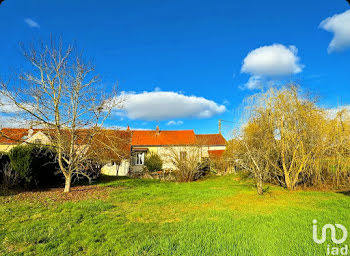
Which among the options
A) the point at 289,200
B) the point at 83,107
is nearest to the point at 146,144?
the point at 83,107

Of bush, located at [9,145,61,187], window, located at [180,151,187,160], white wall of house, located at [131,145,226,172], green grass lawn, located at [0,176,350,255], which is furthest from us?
white wall of house, located at [131,145,226,172]

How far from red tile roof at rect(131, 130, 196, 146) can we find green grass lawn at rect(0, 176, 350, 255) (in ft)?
74.9

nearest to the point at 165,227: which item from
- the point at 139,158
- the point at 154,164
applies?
the point at 154,164

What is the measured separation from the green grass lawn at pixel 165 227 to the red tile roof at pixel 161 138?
22.8m

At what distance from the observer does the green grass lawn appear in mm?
4508

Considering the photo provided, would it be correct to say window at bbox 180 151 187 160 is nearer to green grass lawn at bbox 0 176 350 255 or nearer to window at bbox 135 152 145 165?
green grass lawn at bbox 0 176 350 255

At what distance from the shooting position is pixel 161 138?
111 ft

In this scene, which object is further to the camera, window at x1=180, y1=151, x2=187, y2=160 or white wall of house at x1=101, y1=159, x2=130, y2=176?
white wall of house at x1=101, y1=159, x2=130, y2=176

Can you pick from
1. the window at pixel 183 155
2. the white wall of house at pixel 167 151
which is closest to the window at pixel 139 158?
the white wall of house at pixel 167 151

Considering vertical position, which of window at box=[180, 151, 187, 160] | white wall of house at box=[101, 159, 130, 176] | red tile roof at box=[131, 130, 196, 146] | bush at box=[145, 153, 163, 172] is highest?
red tile roof at box=[131, 130, 196, 146]

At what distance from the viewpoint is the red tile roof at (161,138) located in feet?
106

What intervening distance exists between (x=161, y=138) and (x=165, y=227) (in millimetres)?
27917

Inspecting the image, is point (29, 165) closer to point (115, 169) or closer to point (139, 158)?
point (115, 169)

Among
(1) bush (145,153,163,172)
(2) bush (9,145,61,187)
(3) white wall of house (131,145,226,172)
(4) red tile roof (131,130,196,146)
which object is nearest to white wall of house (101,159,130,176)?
(3) white wall of house (131,145,226,172)
